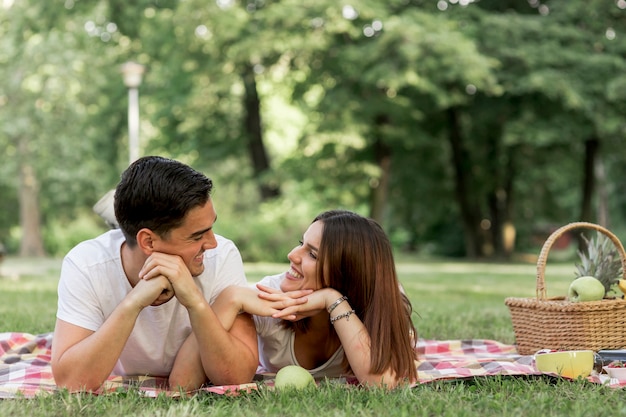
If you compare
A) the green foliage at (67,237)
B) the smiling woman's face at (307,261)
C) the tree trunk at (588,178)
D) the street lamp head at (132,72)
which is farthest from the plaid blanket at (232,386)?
the green foliage at (67,237)

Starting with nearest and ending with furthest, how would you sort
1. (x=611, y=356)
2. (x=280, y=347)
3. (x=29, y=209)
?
(x=280, y=347), (x=611, y=356), (x=29, y=209)

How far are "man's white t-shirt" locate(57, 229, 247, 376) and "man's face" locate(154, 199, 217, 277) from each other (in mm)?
291

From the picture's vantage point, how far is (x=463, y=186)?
24375mm

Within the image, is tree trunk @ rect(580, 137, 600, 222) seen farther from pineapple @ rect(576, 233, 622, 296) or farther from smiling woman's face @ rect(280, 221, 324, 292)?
smiling woman's face @ rect(280, 221, 324, 292)

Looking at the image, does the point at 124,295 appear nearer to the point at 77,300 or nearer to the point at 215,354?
the point at 77,300

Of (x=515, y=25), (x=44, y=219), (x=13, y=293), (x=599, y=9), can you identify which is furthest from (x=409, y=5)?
(x=44, y=219)

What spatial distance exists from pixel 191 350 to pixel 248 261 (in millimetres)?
17097

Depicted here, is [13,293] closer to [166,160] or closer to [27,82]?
[166,160]

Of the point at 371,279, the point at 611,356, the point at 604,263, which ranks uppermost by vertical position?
the point at 371,279

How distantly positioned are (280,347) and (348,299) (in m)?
0.51

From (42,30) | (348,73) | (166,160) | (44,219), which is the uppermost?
(42,30)

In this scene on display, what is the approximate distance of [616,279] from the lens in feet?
18.3

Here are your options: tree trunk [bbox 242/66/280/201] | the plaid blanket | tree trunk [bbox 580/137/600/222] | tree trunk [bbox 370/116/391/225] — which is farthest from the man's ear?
tree trunk [bbox 580/137/600/222]

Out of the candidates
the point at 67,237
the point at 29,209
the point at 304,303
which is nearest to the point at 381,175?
the point at 67,237
